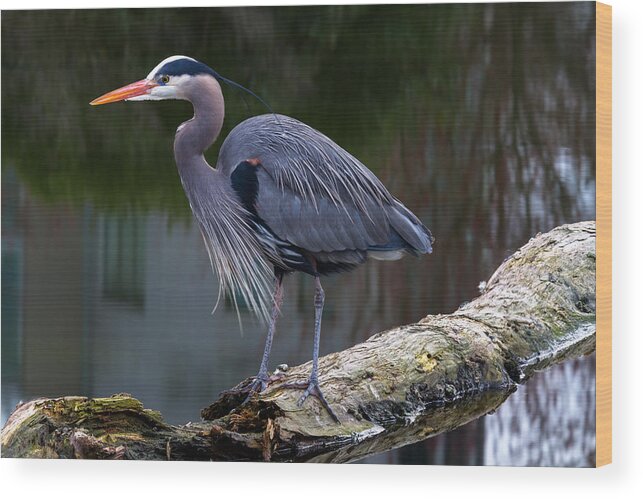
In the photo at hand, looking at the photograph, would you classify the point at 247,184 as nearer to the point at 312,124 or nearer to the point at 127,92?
the point at 312,124

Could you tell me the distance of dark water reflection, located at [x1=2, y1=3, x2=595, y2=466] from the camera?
4.39m

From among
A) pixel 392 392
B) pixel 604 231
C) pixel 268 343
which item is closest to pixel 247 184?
pixel 268 343

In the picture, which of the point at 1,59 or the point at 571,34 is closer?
the point at 571,34

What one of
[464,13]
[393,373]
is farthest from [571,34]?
A: [393,373]

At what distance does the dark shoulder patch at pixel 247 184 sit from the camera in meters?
4.43

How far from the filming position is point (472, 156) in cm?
447

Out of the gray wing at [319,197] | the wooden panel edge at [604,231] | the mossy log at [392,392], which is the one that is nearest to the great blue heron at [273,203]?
the gray wing at [319,197]

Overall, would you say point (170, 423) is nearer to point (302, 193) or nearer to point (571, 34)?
point (302, 193)

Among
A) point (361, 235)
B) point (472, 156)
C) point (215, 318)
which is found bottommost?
point (215, 318)

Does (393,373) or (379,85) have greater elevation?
(379,85)

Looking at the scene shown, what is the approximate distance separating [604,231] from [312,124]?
4.27 feet

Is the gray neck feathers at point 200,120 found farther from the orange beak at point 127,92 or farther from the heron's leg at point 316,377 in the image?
the heron's leg at point 316,377

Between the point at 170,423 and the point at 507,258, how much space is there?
159cm

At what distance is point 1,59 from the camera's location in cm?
469
